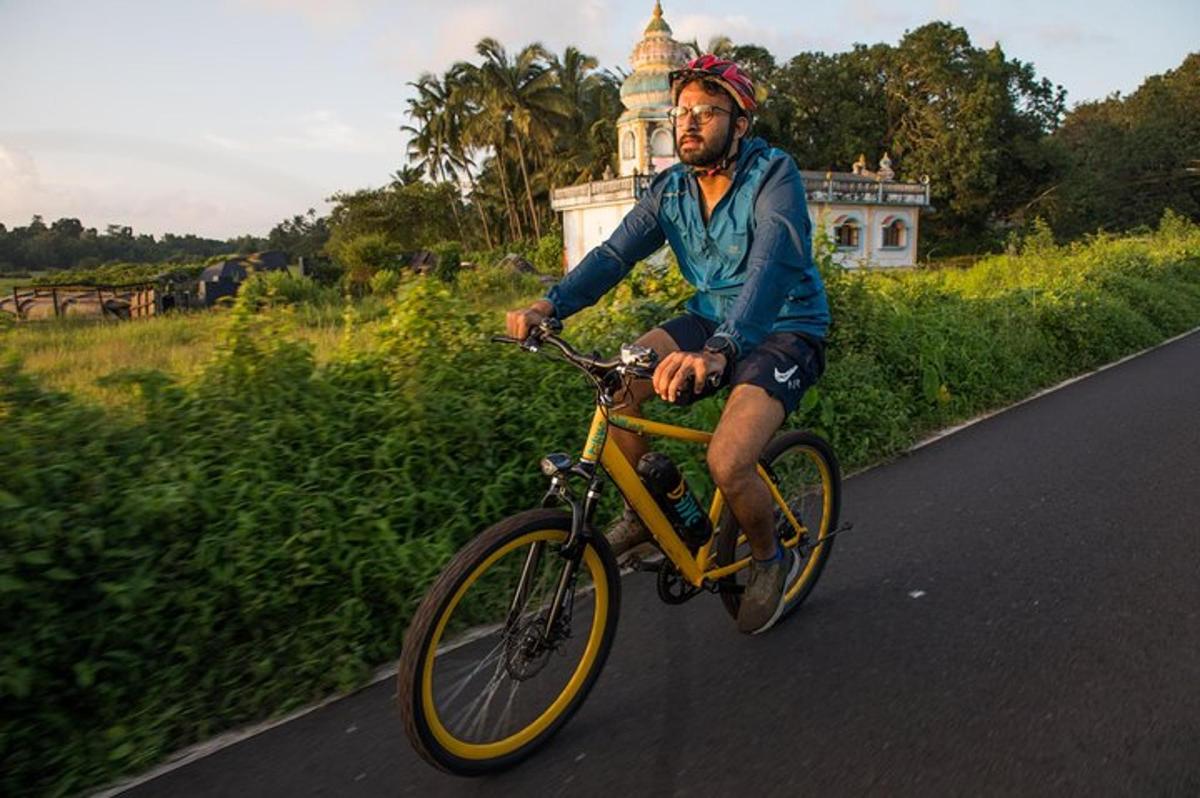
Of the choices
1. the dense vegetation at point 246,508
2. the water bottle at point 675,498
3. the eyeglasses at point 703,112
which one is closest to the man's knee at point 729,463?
the water bottle at point 675,498

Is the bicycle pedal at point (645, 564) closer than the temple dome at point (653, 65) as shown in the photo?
Yes

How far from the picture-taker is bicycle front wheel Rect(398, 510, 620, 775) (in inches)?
89.0

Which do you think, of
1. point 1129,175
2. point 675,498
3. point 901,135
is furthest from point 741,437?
point 1129,175

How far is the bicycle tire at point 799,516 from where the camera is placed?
3090mm

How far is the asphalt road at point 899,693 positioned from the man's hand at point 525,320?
1334 millimetres

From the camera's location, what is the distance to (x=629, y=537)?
2.85 metres

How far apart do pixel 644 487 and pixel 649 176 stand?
36.6 meters

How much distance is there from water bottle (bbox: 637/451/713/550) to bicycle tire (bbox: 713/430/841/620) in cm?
15

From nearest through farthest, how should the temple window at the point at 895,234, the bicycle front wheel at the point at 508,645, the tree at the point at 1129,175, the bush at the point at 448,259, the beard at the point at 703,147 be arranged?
the bicycle front wheel at the point at 508,645
the beard at the point at 703,147
the bush at the point at 448,259
the temple window at the point at 895,234
the tree at the point at 1129,175

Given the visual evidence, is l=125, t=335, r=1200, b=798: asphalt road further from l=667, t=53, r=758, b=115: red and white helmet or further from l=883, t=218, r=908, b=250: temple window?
l=883, t=218, r=908, b=250: temple window

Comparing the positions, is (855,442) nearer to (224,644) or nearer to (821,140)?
(224,644)

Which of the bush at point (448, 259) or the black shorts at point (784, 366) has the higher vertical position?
the bush at point (448, 259)

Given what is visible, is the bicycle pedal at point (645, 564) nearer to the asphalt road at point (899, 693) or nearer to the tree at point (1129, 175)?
the asphalt road at point (899, 693)

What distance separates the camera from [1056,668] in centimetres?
299
